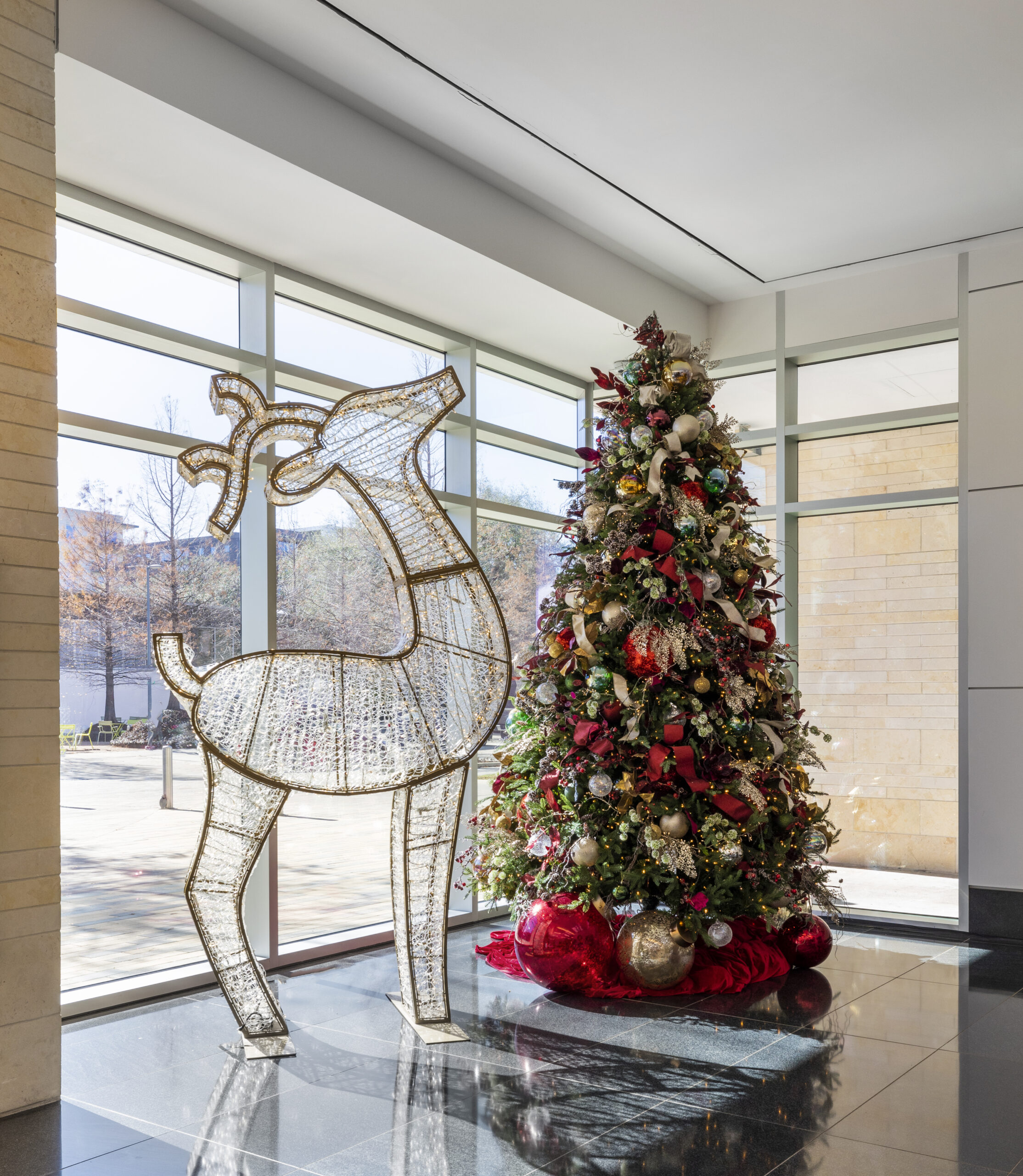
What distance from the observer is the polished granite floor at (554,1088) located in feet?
8.87

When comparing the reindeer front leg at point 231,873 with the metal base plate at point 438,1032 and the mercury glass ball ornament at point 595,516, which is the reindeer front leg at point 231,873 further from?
the mercury glass ball ornament at point 595,516

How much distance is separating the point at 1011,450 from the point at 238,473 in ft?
13.1

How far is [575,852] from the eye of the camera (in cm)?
423

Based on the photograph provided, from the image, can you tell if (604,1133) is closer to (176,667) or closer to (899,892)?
(176,667)

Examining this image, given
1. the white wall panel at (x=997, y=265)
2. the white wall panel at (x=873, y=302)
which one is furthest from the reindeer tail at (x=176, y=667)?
the white wall panel at (x=997, y=265)

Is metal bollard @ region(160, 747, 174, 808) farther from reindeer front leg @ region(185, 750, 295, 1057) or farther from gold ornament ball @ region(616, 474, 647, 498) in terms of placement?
gold ornament ball @ region(616, 474, 647, 498)

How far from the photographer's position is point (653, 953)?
4133mm

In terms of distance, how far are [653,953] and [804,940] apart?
803 mm

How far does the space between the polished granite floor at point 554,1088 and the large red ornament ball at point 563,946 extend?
10cm

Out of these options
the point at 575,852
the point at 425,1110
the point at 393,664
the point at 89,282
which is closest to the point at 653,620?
the point at 575,852

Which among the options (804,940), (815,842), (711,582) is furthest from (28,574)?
(804,940)

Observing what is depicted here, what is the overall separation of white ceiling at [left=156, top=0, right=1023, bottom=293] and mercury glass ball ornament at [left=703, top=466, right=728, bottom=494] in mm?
1421

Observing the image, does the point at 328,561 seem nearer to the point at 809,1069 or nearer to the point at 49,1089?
the point at 49,1089

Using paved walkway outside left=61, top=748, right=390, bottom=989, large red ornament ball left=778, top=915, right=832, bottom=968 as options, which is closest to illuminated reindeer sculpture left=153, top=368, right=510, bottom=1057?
paved walkway outside left=61, top=748, right=390, bottom=989
